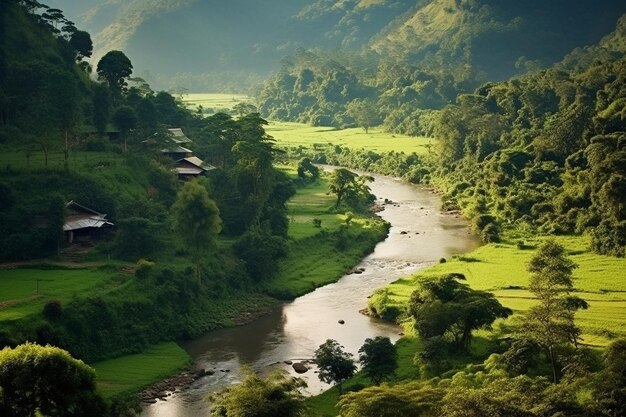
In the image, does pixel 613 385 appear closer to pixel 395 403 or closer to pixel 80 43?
pixel 395 403

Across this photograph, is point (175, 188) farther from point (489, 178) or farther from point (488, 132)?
point (488, 132)

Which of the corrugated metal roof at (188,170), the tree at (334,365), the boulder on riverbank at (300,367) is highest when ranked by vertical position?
the corrugated metal roof at (188,170)

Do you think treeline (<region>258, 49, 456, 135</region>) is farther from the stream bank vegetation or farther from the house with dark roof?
the house with dark roof

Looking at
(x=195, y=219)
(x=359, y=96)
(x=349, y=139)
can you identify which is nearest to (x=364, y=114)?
(x=349, y=139)

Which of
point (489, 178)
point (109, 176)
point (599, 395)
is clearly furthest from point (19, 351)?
point (489, 178)

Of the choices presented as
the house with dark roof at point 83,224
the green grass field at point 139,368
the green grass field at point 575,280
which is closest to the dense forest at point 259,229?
the house with dark roof at point 83,224

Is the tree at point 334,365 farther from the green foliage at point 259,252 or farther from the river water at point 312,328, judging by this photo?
the green foliage at point 259,252
